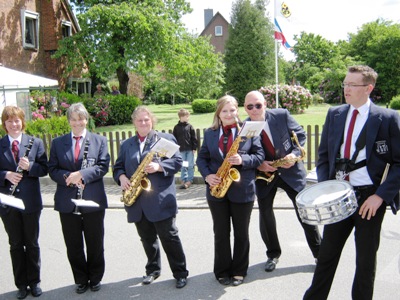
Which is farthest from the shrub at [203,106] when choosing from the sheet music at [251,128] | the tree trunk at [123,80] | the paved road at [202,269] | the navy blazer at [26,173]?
the sheet music at [251,128]

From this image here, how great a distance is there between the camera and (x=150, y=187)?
178 inches

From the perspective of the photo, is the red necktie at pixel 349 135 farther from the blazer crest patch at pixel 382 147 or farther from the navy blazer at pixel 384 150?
the blazer crest patch at pixel 382 147

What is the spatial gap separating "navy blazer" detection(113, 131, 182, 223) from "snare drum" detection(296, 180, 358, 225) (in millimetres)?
1575

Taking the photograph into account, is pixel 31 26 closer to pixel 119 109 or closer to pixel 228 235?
pixel 119 109

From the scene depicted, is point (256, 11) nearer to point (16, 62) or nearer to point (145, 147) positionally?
point (16, 62)

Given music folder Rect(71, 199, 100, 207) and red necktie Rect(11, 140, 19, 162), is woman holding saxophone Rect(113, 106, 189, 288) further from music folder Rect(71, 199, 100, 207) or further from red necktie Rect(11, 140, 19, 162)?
red necktie Rect(11, 140, 19, 162)

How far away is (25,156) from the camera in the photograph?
4434 millimetres

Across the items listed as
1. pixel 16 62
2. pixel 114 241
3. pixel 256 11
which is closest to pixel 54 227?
pixel 114 241

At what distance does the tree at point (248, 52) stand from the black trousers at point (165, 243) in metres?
35.5

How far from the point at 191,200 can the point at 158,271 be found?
3.39m

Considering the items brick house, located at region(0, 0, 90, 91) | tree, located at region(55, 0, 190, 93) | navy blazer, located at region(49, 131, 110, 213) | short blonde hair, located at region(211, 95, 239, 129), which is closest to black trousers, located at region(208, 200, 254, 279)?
short blonde hair, located at region(211, 95, 239, 129)

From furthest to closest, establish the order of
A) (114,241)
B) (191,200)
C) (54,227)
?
(191,200)
(54,227)
(114,241)

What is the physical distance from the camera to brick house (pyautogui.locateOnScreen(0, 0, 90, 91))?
23203 mm

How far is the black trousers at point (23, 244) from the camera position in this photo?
452cm
